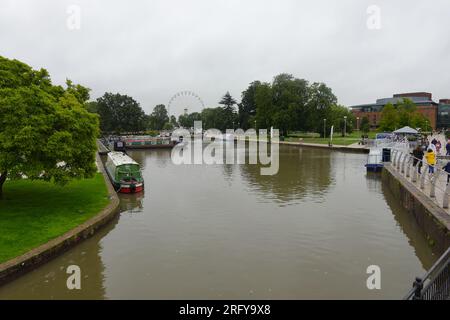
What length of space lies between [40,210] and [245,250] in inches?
341

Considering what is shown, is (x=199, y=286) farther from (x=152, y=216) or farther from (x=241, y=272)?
(x=152, y=216)

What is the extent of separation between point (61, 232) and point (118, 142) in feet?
152

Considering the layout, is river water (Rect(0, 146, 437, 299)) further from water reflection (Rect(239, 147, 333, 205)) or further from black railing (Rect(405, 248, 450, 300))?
black railing (Rect(405, 248, 450, 300))

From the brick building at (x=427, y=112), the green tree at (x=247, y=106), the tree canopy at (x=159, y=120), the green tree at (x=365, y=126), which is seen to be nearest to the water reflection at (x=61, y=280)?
the green tree at (x=247, y=106)

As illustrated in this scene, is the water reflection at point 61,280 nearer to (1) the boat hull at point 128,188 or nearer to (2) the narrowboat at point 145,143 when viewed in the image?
(1) the boat hull at point 128,188

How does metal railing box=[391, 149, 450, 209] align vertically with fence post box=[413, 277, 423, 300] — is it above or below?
above

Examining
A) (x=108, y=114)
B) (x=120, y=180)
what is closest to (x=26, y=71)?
(x=120, y=180)

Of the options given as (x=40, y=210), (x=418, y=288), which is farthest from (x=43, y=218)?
(x=418, y=288)

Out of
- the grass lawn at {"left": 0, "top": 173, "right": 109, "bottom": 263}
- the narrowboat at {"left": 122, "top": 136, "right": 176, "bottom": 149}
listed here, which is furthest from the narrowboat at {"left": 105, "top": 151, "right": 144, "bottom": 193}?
the narrowboat at {"left": 122, "top": 136, "right": 176, "bottom": 149}

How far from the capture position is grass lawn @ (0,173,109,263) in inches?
445

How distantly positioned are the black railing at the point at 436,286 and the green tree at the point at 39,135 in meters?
12.3

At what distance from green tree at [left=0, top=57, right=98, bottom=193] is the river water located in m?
3.25

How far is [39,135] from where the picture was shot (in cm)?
1338
